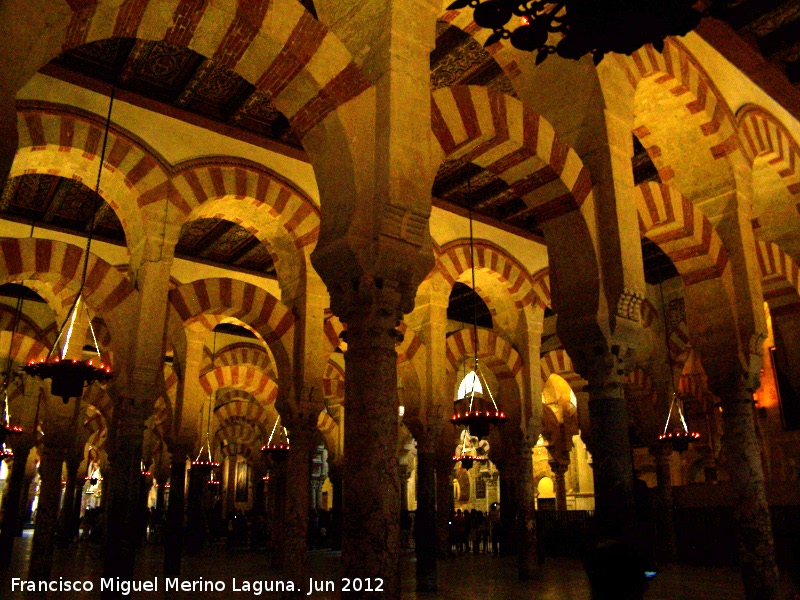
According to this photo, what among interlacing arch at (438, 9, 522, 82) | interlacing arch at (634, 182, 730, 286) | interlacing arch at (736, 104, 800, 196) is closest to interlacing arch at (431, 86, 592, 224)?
interlacing arch at (438, 9, 522, 82)

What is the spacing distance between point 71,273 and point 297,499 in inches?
129

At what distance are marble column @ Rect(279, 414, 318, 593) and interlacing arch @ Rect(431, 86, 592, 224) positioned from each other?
309 cm

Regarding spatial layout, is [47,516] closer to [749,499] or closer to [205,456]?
[205,456]

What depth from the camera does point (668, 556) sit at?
371 inches

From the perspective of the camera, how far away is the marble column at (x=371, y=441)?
2.91 metres

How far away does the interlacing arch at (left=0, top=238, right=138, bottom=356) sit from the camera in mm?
6012

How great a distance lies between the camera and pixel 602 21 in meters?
1.91

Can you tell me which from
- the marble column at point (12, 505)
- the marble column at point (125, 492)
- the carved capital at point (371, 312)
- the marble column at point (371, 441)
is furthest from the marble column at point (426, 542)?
the marble column at point (12, 505)

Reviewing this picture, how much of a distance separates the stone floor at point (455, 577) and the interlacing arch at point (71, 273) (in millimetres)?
2489

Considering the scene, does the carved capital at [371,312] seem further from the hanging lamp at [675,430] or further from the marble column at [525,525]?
the hanging lamp at [675,430]

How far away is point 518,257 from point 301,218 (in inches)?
138

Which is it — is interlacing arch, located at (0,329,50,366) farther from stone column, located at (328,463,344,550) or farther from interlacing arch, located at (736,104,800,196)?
interlacing arch, located at (736,104,800,196)

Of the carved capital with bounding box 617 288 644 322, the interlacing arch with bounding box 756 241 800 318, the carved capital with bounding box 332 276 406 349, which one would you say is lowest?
the carved capital with bounding box 332 276 406 349

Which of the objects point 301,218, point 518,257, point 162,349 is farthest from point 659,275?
point 162,349
